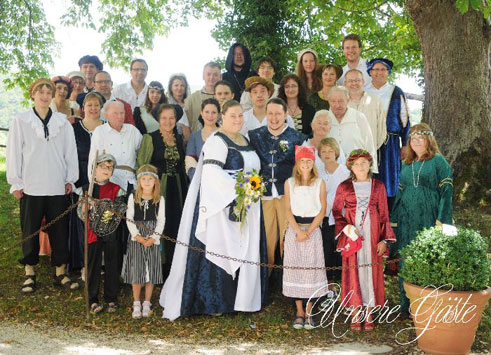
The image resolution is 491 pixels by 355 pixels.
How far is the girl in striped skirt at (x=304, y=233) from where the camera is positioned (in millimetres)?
5367

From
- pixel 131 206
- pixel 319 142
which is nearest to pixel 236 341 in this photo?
pixel 131 206

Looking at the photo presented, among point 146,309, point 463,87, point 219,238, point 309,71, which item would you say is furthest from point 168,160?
point 463,87

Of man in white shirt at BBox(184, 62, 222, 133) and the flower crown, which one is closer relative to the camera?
the flower crown

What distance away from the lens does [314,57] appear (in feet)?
24.2

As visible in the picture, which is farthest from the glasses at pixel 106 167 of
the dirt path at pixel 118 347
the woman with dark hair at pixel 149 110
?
the dirt path at pixel 118 347

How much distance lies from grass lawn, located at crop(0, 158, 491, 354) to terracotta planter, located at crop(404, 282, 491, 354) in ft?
0.92

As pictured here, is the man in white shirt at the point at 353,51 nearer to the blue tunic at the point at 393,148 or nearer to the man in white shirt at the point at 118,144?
the blue tunic at the point at 393,148

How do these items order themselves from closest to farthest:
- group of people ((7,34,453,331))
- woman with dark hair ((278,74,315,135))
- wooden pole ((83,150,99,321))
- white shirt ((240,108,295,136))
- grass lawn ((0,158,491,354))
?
grass lawn ((0,158,491,354))
group of people ((7,34,453,331))
wooden pole ((83,150,99,321))
white shirt ((240,108,295,136))
woman with dark hair ((278,74,315,135))

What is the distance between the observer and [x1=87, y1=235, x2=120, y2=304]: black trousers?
5738 mm

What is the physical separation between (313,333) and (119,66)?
13.2m

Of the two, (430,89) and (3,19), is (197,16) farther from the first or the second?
(430,89)

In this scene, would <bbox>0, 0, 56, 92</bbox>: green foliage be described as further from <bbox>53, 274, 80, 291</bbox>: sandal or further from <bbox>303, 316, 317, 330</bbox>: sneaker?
<bbox>303, 316, 317, 330</bbox>: sneaker

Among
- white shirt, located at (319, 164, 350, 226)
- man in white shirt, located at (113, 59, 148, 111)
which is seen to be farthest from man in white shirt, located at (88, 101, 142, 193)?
white shirt, located at (319, 164, 350, 226)

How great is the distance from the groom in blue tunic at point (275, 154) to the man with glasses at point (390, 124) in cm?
176
